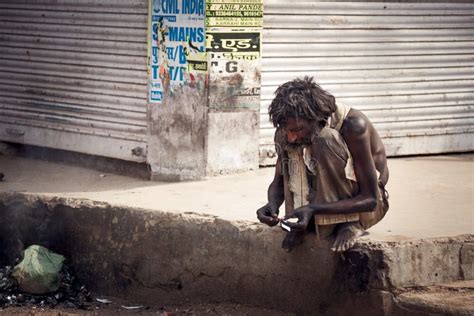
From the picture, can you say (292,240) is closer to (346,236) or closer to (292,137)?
(346,236)

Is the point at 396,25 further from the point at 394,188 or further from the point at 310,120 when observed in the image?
the point at 310,120

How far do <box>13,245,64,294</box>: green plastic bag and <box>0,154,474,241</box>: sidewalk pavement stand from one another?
58cm

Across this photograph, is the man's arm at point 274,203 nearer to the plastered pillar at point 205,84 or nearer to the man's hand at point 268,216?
the man's hand at point 268,216

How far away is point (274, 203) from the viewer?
18.9ft

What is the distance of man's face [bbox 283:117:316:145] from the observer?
5402 millimetres

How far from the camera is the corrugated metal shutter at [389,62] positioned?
8.34 meters

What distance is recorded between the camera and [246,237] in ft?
20.6

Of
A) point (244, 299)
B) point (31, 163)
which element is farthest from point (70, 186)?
point (244, 299)

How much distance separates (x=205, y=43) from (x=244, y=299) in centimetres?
237

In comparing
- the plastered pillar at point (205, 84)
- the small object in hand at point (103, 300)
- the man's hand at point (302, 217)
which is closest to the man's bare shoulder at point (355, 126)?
the man's hand at point (302, 217)

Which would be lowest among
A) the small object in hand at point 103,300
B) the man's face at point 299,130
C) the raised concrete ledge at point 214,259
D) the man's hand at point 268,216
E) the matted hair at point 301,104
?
the small object in hand at point 103,300

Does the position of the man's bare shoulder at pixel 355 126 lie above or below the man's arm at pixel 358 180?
above

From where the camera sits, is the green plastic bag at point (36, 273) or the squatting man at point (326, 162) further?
the green plastic bag at point (36, 273)

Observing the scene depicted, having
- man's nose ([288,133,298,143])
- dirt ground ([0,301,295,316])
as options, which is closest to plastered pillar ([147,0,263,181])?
dirt ground ([0,301,295,316])
